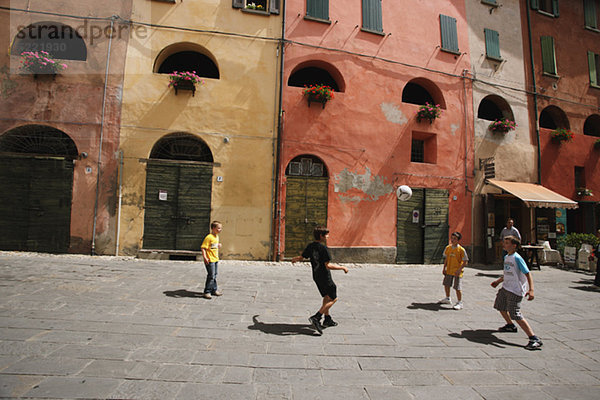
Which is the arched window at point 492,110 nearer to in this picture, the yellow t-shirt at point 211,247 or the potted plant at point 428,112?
the potted plant at point 428,112

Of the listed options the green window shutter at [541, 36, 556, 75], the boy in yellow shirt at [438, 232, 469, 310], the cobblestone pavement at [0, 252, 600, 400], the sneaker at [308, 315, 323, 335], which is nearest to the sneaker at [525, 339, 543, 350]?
the cobblestone pavement at [0, 252, 600, 400]

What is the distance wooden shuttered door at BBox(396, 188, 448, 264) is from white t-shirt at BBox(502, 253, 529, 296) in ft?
21.3

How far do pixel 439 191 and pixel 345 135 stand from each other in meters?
4.40

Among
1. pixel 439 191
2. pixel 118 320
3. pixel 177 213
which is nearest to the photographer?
pixel 118 320

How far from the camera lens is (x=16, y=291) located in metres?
5.35

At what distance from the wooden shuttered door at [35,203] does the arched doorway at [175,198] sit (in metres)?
2.42

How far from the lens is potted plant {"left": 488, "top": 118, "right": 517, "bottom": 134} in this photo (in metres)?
12.7

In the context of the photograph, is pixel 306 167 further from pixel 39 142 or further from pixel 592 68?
pixel 592 68

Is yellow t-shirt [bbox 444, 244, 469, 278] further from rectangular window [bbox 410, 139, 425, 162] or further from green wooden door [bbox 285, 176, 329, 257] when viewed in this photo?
rectangular window [bbox 410, 139, 425, 162]

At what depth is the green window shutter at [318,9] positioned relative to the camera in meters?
10.9

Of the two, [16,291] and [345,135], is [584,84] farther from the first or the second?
[16,291]

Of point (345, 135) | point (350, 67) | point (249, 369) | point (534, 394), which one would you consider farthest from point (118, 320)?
point (350, 67)

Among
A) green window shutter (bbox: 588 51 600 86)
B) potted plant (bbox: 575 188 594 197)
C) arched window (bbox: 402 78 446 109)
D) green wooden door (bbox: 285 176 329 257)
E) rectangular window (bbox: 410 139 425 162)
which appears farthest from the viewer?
green window shutter (bbox: 588 51 600 86)

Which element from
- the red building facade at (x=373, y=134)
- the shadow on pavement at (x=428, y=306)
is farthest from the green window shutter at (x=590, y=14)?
the shadow on pavement at (x=428, y=306)
